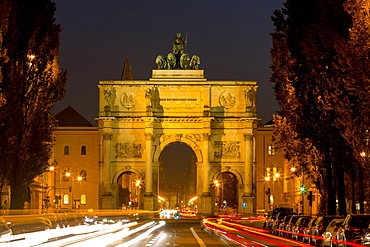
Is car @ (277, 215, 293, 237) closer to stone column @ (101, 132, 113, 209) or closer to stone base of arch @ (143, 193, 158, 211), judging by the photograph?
stone base of arch @ (143, 193, 158, 211)

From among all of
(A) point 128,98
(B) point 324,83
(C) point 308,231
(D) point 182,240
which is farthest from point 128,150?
(C) point 308,231

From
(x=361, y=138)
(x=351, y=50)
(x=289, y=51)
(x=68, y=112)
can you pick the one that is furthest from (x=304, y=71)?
(x=68, y=112)

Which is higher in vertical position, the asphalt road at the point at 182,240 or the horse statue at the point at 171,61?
the horse statue at the point at 171,61

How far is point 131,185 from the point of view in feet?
503

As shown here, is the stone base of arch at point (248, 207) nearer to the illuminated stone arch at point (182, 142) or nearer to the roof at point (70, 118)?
the illuminated stone arch at point (182, 142)

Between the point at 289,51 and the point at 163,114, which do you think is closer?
the point at 289,51

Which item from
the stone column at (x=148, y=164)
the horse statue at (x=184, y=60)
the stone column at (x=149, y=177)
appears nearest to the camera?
the stone column at (x=148, y=164)

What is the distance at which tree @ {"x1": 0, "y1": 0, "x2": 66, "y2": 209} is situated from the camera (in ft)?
137

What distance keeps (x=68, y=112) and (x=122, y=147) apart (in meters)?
31.3

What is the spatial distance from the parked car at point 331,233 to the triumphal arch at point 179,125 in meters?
65.1

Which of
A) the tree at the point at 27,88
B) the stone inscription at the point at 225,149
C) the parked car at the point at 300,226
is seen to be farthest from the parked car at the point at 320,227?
the stone inscription at the point at 225,149

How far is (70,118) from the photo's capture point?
126m

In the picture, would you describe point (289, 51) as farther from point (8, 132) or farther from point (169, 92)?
point (169, 92)

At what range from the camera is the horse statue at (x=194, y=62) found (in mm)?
97688
